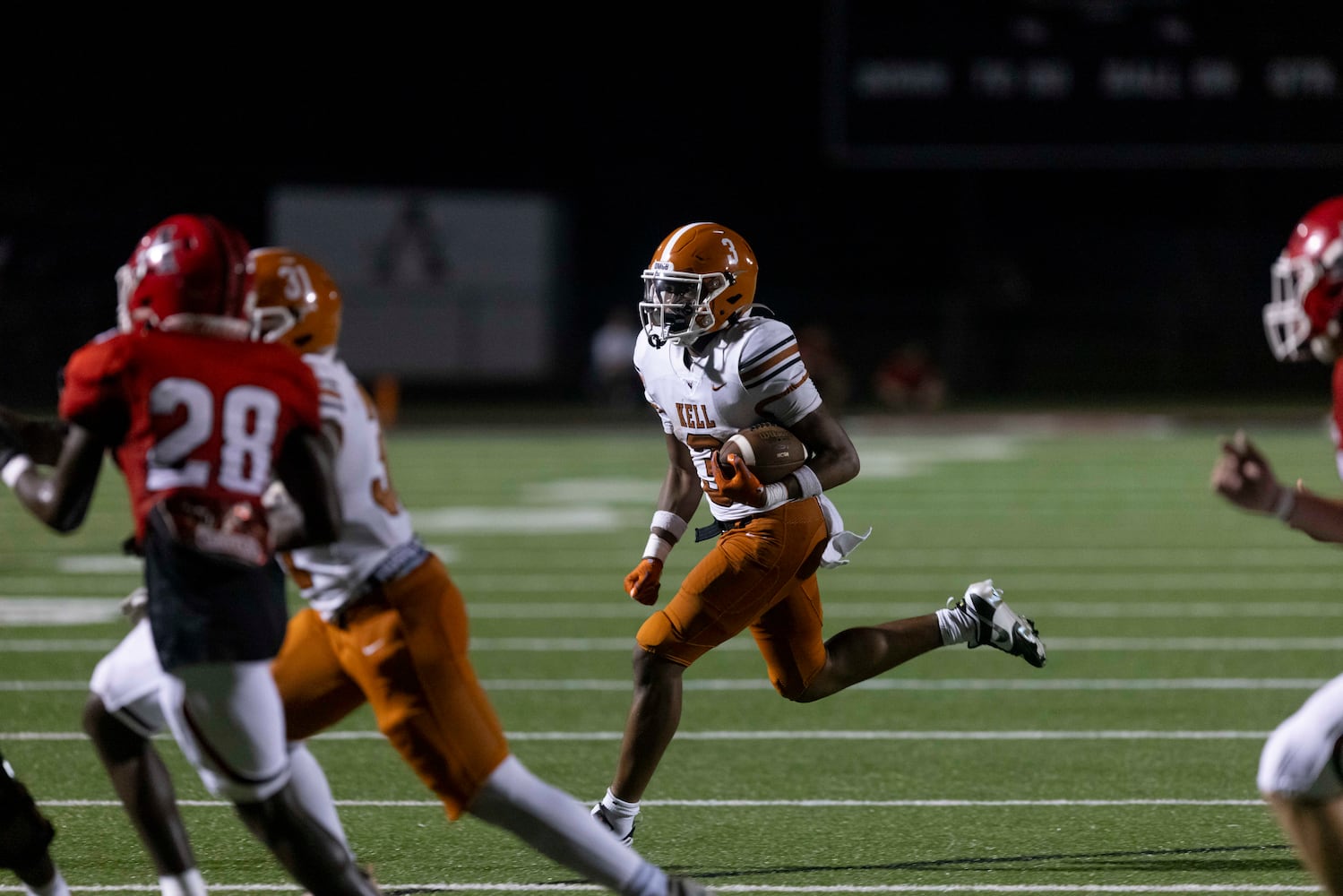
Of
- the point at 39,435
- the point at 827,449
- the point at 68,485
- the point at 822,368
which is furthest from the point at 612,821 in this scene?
the point at 822,368

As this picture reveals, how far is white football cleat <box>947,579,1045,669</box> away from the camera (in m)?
5.05

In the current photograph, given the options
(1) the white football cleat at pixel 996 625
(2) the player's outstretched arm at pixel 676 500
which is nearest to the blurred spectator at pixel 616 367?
(1) the white football cleat at pixel 996 625

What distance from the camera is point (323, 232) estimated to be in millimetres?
27438

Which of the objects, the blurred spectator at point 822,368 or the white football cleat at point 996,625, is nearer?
the white football cleat at point 996,625

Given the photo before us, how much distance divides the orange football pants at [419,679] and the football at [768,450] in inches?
42.1

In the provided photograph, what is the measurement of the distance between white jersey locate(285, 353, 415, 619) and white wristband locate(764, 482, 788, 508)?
3.96ft

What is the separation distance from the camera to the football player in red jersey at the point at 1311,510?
312 centimetres

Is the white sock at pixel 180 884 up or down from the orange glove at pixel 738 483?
down

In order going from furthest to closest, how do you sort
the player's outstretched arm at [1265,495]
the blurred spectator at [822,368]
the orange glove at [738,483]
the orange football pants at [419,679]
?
the blurred spectator at [822,368], the orange glove at [738,483], the orange football pants at [419,679], the player's outstretched arm at [1265,495]

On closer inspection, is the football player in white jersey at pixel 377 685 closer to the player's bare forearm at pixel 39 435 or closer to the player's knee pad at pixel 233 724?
→ the player's knee pad at pixel 233 724

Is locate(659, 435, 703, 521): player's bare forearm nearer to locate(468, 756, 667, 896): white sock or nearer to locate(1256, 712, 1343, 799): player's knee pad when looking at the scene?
locate(468, 756, 667, 896): white sock

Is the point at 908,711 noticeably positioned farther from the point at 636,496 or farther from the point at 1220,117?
the point at 1220,117

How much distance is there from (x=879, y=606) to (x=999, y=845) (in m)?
4.22

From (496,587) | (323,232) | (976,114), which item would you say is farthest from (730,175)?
(496,587)
